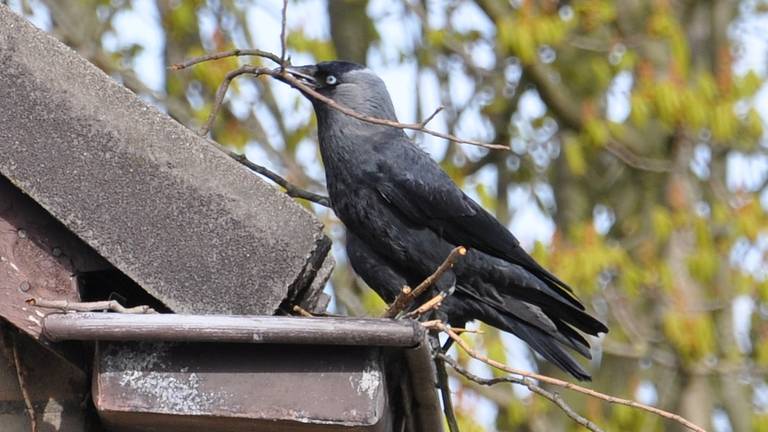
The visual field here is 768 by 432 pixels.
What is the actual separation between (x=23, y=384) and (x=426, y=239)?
6.97ft

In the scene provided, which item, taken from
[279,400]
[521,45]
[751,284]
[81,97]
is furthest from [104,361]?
[751,284]

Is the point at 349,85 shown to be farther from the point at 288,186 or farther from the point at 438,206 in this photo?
the point at 288,186

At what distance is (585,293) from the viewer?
1162cm

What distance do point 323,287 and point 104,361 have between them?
71cm

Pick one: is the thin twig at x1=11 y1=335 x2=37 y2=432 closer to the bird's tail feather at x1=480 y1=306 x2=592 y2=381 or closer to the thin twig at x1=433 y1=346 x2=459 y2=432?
the thin twig at x1=433 y1=346 x2=459 y2=432

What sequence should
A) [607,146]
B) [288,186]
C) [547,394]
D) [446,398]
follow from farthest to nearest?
[607,146] → [288,186] → [446,398] → [547,394]

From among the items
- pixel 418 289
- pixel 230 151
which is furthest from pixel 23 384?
pixel 230 151

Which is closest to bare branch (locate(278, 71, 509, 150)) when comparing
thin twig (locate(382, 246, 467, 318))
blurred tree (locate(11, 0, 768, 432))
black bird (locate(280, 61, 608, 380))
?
thin twig (locate(382, 246, 467, 318))

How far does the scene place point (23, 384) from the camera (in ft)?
10.1

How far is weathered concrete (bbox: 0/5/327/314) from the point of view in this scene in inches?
120

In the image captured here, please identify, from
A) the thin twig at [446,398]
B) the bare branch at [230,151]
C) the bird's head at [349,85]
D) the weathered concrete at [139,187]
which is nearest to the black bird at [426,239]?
the bird's head at [349,85]

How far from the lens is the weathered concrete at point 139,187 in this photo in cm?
304

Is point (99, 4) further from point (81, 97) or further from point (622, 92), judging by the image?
point (81, 97)

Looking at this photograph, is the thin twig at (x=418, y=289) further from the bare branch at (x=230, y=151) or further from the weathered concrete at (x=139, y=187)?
the bare branch at (x=230, y=151)
